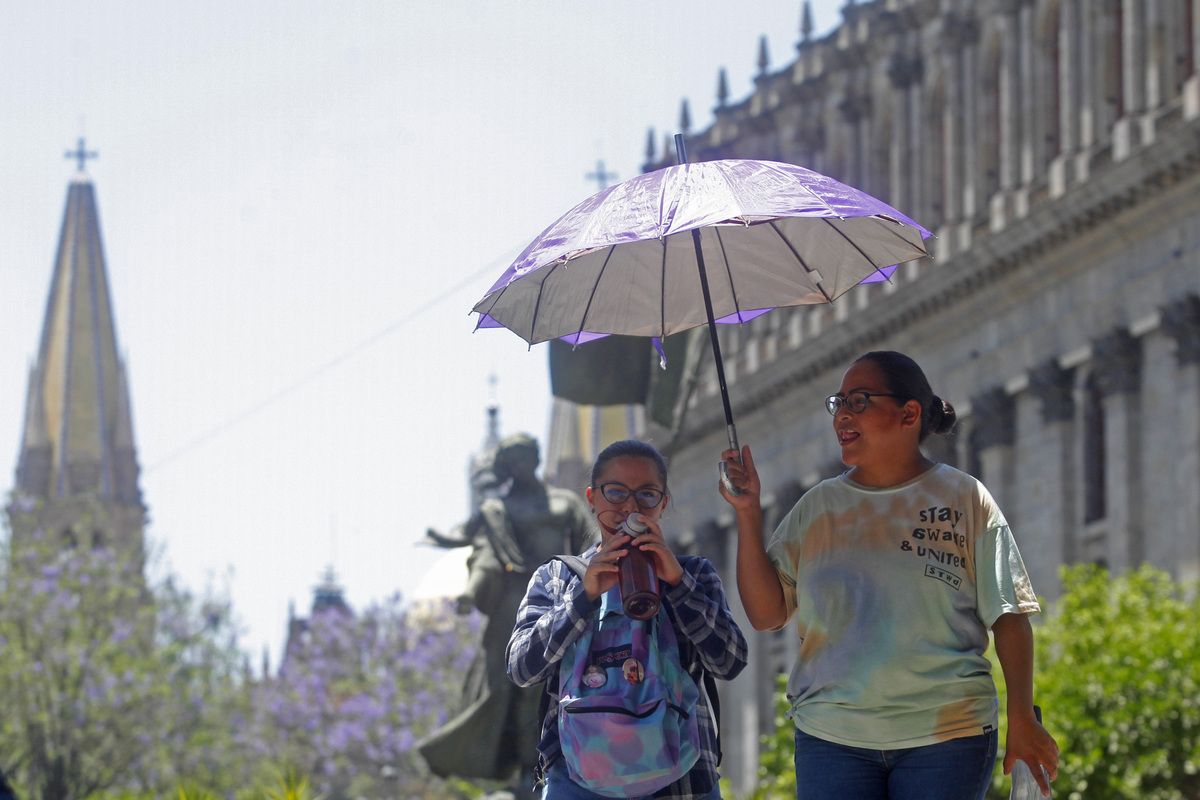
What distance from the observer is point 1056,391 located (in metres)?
36.1

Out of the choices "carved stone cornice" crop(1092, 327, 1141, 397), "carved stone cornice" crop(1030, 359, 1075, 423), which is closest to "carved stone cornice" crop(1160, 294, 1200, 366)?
"carved stone cornice" crop(1092, 327, 1141, 397)

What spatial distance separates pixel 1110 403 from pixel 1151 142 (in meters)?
4.69

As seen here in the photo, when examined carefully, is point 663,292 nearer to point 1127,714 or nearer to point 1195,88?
point 1127,714

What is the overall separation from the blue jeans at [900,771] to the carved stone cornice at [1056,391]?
31580 mm

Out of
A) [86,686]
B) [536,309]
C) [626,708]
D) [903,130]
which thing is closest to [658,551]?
[626,708]

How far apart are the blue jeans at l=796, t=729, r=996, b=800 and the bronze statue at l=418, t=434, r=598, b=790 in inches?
226

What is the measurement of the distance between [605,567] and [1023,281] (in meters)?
33.1

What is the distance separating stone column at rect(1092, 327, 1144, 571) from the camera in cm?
3353

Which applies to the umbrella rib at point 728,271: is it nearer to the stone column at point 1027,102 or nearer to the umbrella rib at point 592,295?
the umbrella rib at point 592,295

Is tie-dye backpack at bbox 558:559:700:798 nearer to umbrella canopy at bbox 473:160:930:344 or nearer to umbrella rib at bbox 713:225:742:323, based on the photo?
umbrella canopy at bbox 473:160:930:344

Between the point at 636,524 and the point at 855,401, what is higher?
the point at 855,401

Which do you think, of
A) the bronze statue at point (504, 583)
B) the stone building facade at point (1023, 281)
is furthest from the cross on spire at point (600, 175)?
the bronze statue at point (504, 583)

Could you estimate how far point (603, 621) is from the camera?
5680mm

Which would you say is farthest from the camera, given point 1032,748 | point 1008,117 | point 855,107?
point 855,107
